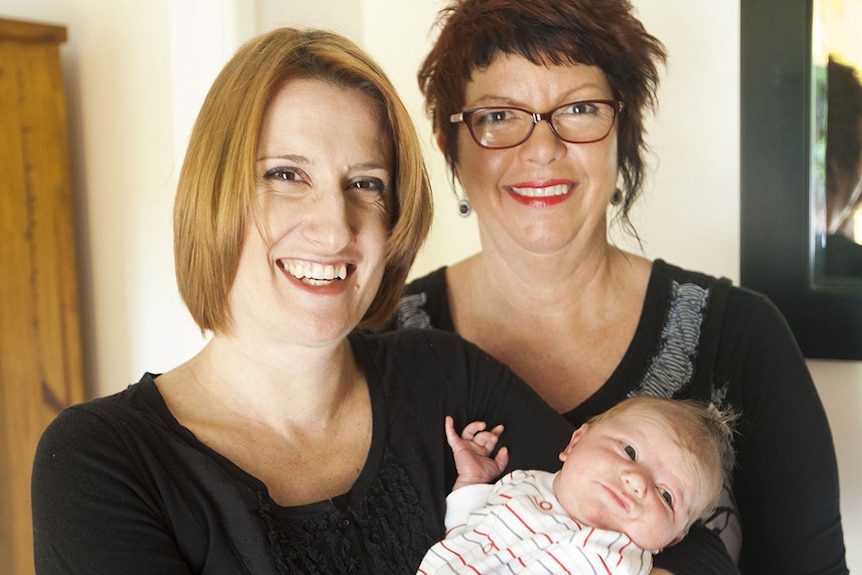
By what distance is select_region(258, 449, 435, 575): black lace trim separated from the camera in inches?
49.9

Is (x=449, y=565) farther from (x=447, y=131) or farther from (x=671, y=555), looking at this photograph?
(x=447, y=131)

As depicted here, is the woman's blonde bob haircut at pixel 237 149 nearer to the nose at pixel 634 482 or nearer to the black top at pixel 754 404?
the nose at pixel 634 482

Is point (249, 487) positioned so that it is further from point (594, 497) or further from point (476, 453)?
point (594, 497)

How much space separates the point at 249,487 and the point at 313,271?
348 mm

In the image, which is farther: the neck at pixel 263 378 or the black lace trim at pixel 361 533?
the neck at pixel 263 378

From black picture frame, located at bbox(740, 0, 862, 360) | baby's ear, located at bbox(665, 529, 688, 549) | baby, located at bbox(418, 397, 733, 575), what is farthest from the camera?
black picture frame, located at bbox(740, 0, 862, 360)

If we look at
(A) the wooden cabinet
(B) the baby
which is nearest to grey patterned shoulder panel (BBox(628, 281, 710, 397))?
(B) the baby

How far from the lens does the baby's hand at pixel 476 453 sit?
58.8 inches

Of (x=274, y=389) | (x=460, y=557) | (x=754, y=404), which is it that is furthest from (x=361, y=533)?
(x=754, y=404)

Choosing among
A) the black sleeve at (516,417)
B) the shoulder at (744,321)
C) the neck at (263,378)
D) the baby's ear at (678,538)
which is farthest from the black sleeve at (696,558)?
the neck at (263,378)

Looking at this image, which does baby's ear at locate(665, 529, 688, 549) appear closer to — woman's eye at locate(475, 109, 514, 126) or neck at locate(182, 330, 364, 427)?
neck at locate(182, 330, 364, 427)

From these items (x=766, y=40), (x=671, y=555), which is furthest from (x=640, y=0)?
(x=671, y=555)

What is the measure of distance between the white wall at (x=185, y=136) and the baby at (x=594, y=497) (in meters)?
1.18

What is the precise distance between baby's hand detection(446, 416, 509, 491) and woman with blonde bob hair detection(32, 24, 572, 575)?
4cm
